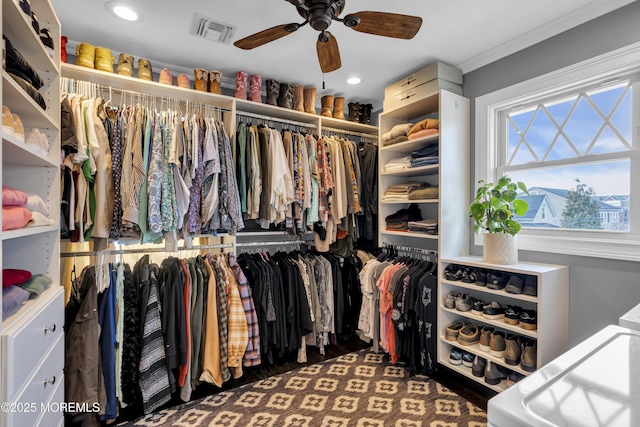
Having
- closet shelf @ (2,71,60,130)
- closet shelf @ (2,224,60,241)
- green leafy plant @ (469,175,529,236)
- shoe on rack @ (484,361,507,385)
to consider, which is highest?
closet shelf @ (2,71,60,130)

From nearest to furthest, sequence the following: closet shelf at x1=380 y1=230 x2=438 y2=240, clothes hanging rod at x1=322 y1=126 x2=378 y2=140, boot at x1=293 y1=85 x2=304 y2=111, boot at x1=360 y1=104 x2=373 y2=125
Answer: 1. closet shelf at x1=380 y1=230 x2=438 y2=240
2. boot at x1=293 y1=85 x2=304 y2=111
3. clothes hanging rod at x1=322 y1=126 x2=378 y2=140
4. boot at x1=360 y1=104 x2=373 y2=125

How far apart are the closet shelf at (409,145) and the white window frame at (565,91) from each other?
354 millimetres

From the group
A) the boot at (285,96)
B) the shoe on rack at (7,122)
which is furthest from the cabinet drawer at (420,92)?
the shoe on rack at (7,122)

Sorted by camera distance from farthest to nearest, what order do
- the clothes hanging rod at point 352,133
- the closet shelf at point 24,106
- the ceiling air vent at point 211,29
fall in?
1. the clothes hanging rod at point 352,133
2. the ceiling air vent at point 211,29
3. the closet shelf at point 24,106

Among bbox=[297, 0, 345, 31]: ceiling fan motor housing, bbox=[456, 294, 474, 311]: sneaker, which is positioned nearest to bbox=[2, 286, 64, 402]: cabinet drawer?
bbox=[297, 0, 345, 31]: ceiling fan motor housing

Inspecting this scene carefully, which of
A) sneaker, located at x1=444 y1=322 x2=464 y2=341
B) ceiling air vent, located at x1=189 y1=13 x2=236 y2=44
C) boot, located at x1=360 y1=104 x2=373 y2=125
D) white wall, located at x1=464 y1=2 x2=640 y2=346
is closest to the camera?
white wall, located at x1=464 y1=2 x2=640 y2=346

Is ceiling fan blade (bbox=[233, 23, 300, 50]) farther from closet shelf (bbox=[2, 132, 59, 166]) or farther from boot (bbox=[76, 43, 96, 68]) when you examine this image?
boot (bbox=[76, 43, 96, 68])

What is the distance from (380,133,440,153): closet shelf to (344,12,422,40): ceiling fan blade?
107cm

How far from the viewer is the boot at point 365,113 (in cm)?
329

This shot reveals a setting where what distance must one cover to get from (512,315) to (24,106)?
104 inches

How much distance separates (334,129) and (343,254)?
1.26 metres

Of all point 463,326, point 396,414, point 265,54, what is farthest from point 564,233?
point 265,54

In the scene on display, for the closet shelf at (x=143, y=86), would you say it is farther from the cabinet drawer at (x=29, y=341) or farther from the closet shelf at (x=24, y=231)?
the cabinet drawer at (x=29, y=341)

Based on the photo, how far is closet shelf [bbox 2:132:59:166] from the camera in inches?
39.9
